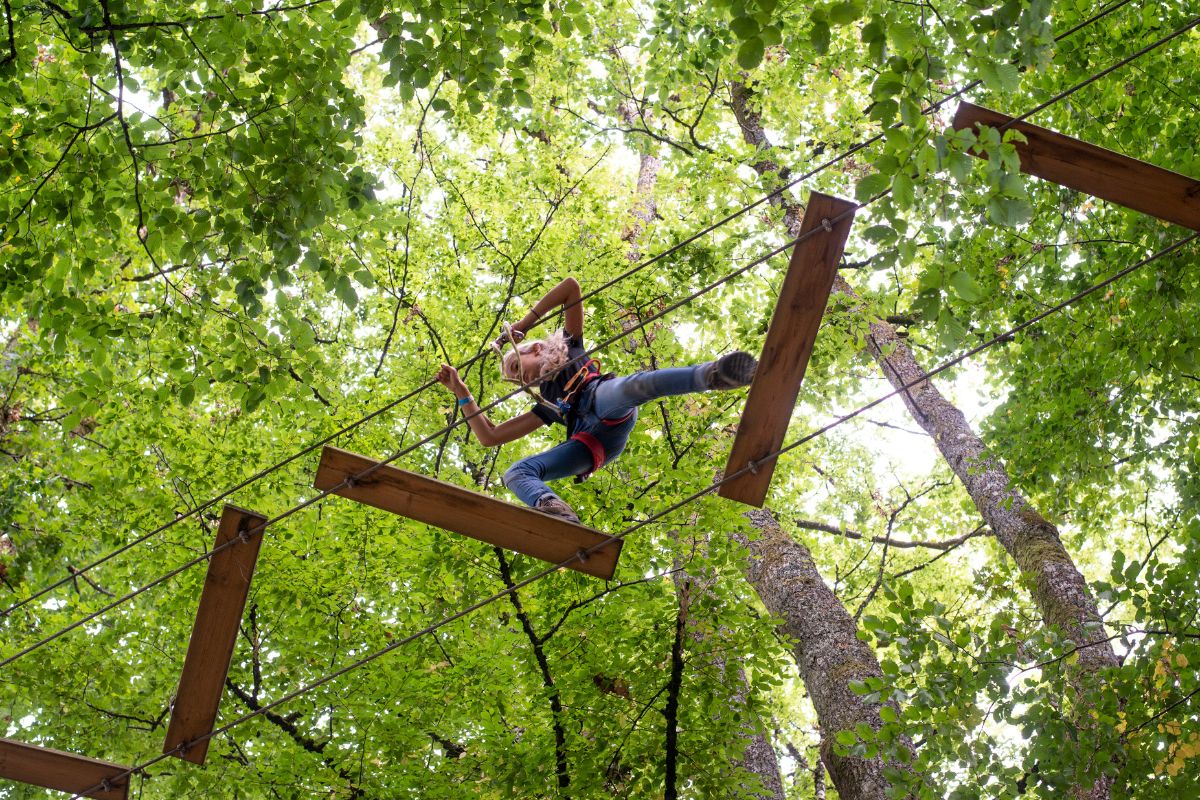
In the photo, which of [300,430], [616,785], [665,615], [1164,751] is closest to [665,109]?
[300,430]

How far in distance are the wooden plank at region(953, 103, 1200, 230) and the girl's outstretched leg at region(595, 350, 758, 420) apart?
1.10 m

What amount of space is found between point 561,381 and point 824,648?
394 cm

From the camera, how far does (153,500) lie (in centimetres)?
754

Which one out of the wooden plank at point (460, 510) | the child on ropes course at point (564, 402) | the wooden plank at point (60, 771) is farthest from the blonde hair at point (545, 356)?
the wooden plank at point (60, 771)

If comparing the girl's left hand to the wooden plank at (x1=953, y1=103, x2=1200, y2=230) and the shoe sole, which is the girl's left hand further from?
the wooden plank at (x1=953, y1=103, x2=1200, y2=230)

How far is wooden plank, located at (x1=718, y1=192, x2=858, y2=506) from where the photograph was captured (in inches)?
128

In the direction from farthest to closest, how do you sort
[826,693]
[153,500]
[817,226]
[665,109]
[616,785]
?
[665,109] < [153,500] < [826,693] < [616,785] < [817,226]

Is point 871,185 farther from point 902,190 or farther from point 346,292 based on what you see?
point 346,292

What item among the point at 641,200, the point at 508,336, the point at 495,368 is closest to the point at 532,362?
the point at 508,336

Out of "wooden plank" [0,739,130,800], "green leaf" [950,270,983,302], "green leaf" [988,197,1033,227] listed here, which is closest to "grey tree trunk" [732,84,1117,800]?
"green leaf" [950,270,983,302]

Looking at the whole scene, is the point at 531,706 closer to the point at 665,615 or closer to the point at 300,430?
the point at 665,615

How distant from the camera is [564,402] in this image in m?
4.31

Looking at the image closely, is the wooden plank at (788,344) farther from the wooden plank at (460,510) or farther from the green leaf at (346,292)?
the green leaf at (346,292)

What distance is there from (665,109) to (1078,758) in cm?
692
